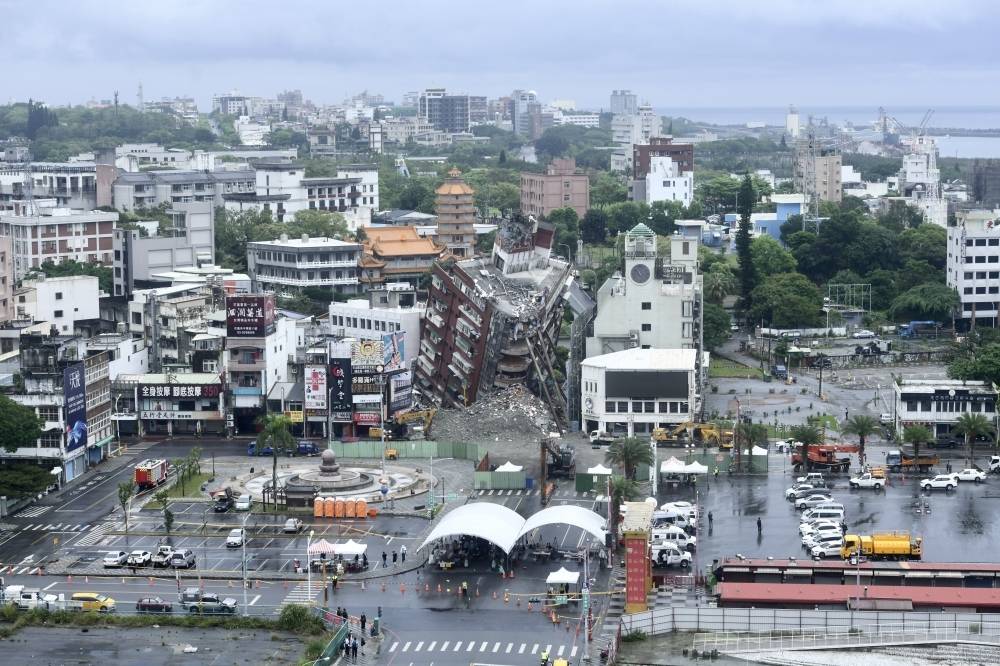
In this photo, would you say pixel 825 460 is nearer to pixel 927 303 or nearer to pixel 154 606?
pixel 154 606

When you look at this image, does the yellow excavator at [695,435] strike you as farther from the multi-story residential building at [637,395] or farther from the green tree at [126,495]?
the green tree at [126,495]

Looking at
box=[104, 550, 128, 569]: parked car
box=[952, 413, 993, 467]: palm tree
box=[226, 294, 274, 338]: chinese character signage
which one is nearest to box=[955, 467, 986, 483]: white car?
box=[952, 413, 993, 467]: palm tree

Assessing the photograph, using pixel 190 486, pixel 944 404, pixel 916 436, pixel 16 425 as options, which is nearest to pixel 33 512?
pixel 16 425

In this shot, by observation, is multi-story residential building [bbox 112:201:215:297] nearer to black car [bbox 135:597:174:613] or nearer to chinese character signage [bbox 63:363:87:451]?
chinese character signage [bbox 63:363:87:451]

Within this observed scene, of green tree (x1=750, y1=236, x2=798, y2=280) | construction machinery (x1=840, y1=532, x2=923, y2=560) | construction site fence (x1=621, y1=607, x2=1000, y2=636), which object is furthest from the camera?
green tree (x1=750, y1=236, x2=798, y2=280)

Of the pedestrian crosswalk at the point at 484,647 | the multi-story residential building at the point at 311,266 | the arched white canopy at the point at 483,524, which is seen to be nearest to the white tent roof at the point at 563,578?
the arched white canopy at the point at 483,524
